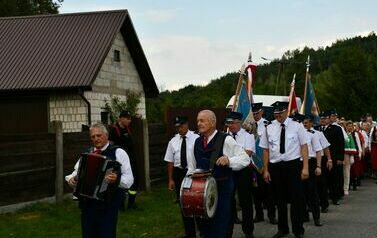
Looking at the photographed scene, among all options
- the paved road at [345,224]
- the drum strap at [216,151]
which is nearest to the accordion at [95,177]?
the drum strap at [216,151]

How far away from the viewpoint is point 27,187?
42.7ft

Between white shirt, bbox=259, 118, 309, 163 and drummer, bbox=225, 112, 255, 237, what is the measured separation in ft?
1.68

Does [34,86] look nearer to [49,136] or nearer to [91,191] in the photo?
[49,136]

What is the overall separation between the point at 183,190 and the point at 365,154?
18374 millimetres

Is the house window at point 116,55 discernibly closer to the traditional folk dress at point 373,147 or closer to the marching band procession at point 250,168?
the traditional folk dress at point 373,147

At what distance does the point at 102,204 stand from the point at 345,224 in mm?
6377

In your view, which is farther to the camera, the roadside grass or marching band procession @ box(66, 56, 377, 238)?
the roadside grass

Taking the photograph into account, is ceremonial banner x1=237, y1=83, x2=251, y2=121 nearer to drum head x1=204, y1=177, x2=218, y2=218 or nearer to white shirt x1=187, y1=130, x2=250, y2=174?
white shirt x1=187, y1=130, x2=250, y2=174

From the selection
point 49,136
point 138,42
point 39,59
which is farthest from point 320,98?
point 49,136

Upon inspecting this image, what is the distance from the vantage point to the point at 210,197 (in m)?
7.75

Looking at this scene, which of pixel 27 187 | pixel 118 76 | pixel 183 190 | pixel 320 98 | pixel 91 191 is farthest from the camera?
pixel 320 98

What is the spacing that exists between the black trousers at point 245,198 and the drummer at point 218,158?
1.84 meters

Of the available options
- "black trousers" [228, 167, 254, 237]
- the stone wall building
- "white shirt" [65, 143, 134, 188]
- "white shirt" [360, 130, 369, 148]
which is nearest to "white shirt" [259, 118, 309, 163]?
"black trousers" [228, 167, 254, 237]

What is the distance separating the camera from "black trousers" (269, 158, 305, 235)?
33.8 feet
